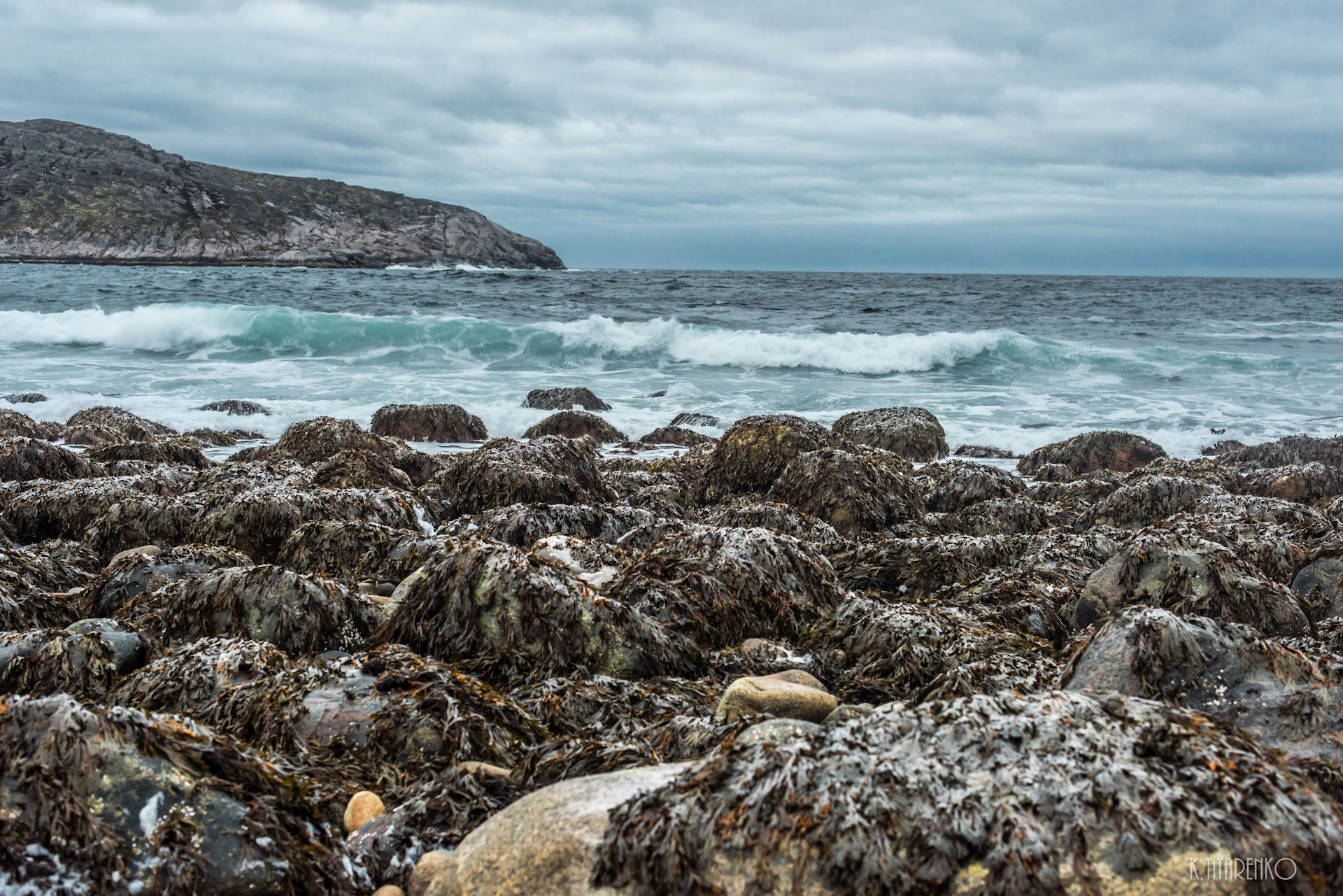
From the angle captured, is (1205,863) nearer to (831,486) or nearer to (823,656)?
(823,656)

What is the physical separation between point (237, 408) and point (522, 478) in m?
8.50

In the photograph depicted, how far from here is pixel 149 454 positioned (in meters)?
7.76

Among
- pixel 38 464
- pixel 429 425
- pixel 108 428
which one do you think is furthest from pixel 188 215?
pixel 38 464

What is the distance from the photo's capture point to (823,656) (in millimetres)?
3475

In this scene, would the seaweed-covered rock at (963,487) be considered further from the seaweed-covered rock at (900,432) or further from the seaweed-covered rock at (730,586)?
the seaweed-covered rock at (730,586)

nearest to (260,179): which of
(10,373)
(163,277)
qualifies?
(163,277)

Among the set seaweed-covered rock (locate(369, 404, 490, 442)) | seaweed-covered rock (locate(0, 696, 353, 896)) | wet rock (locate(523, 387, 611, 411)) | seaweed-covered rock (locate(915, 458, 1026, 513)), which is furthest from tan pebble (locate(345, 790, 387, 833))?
wet rock (locate(523, 387, 611, 411))

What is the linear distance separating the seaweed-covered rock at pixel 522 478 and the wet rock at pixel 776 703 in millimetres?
3933

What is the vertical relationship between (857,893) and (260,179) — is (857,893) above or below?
below

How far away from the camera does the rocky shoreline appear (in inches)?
61.7

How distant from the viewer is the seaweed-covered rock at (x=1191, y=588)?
345 cm

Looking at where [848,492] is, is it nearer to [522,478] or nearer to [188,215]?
[522,478]

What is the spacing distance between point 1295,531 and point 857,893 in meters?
4.79

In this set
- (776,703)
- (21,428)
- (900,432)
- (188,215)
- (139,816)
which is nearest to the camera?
(139,816)
